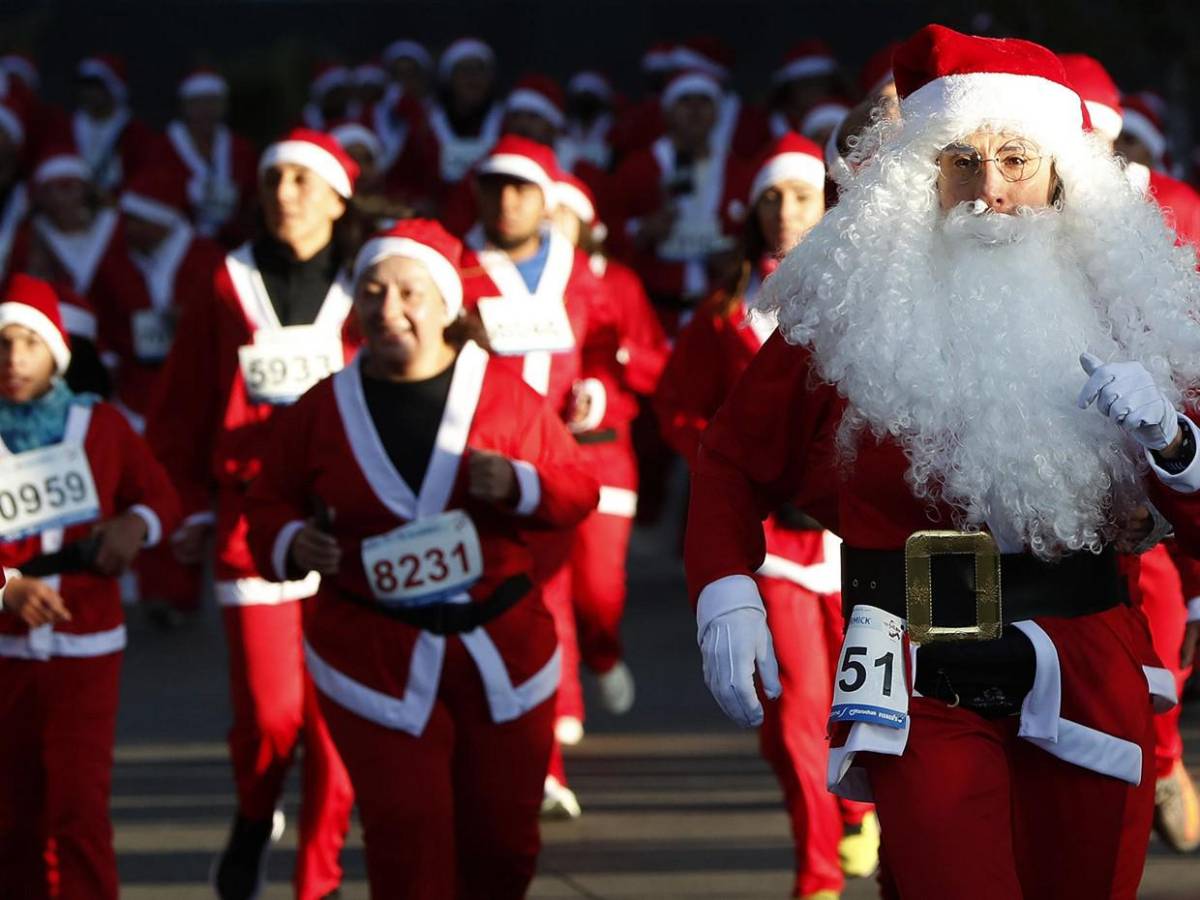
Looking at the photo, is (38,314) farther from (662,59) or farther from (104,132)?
(662,59)

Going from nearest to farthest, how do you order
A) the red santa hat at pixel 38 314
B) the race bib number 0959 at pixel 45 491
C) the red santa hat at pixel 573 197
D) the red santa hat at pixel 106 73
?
the race bib number 0959 at pixel 45 491
the red santa hat at pixel 38 314
the red santa hat at pixel 573 197
the red santa hat at pixel 106 73

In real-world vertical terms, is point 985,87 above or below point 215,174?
below

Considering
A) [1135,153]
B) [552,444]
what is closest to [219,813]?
[552,444]

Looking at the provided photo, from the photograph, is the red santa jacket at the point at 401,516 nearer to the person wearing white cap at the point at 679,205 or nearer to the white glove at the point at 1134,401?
the white glove at the point at 1134,401

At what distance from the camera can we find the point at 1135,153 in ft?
27.6

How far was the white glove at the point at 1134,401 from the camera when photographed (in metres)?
3.98

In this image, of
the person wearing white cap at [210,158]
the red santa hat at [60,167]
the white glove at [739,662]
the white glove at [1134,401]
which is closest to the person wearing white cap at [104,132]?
the person wearing white cap at [210,158]

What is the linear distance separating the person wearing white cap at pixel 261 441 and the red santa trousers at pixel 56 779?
823 mm

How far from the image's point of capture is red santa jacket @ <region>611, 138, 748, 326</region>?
40.2 ft

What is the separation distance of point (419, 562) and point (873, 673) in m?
1.72

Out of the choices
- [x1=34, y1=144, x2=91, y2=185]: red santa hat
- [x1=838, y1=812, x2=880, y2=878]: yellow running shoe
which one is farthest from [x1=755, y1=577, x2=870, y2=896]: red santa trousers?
[x1=34, y1=144, x2=91, y2=185]: red santa hat

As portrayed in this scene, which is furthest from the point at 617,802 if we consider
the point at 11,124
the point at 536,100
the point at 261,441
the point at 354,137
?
the point at 11,124

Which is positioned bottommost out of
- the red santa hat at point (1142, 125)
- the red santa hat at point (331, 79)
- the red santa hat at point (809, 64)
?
the red santa hat at point (1142, 125)

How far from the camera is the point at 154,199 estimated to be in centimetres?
1228
